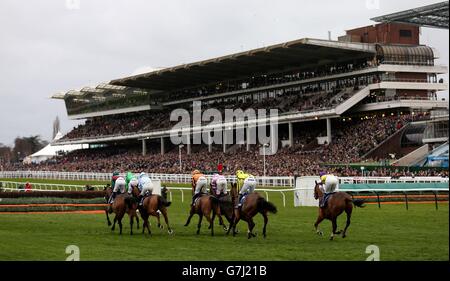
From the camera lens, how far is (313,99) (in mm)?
57094

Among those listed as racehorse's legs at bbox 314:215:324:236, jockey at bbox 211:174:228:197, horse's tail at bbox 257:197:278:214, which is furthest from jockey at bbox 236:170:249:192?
racehorse's legs at bbox 314:215:324:236

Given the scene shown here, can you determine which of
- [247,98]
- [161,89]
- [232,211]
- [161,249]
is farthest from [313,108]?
[161,249]

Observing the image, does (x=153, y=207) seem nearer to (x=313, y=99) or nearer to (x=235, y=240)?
(x=235, y=240)

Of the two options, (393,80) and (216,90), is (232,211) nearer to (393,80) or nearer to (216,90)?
(393,80)

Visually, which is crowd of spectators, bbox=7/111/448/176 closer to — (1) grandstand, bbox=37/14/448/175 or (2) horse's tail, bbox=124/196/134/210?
(1) grandstand, bbox=37/14/448/175

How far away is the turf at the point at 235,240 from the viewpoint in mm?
12680

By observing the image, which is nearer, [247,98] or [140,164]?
[140,164]

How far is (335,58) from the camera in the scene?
56.8 meters

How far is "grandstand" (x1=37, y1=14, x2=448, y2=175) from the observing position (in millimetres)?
48656

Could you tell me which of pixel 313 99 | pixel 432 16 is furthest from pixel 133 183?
pixel 313 99

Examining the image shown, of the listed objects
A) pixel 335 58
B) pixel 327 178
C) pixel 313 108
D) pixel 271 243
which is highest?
pixel 335 58

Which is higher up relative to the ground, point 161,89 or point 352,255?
point 161,89

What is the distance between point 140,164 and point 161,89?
50.9 feet

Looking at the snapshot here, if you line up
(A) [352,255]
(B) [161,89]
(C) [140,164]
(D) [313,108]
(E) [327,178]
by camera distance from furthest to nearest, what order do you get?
(B) [161,89], (C) [140,164], (D) [313,108], (E) [327,178], (A) [352,255]
